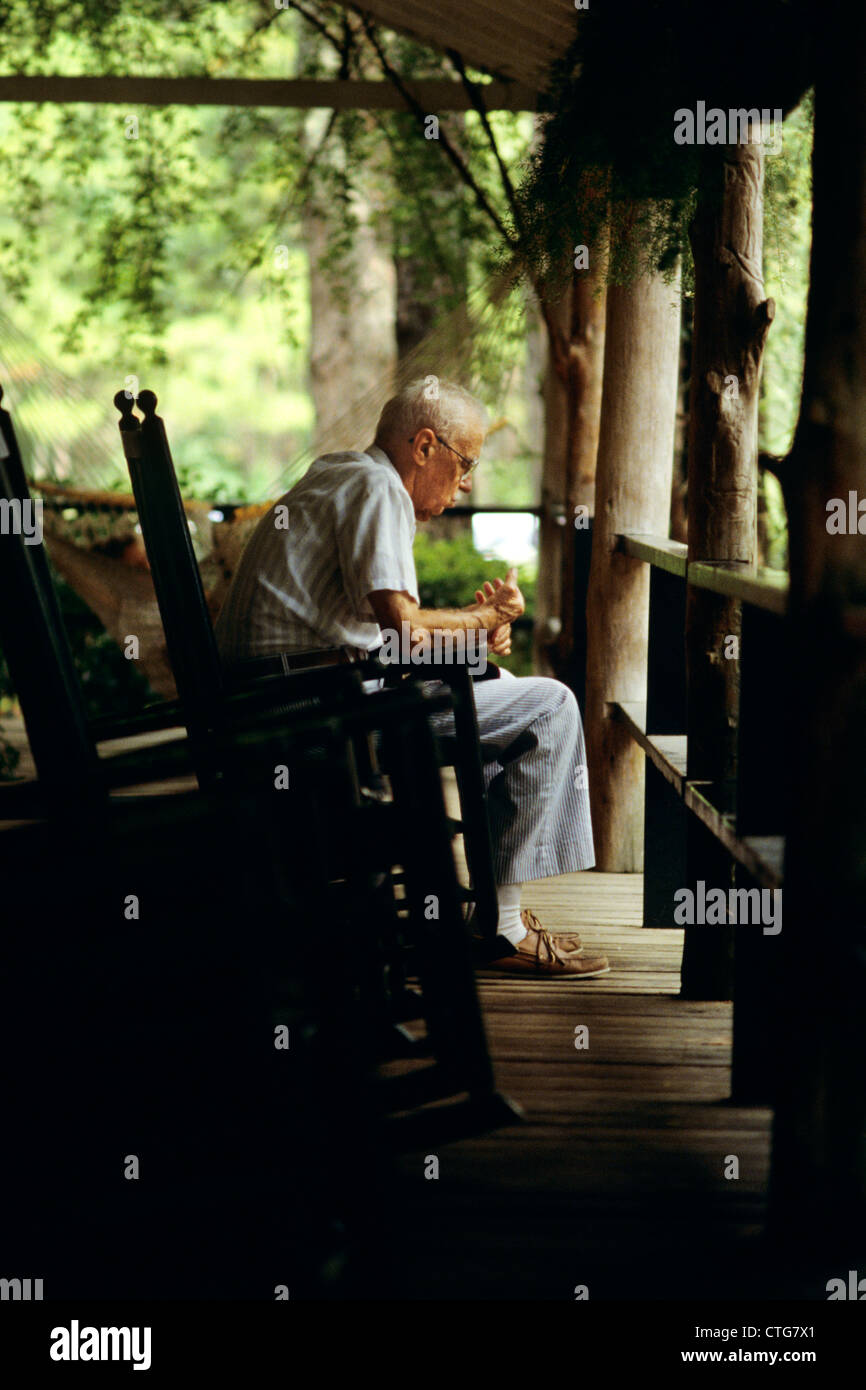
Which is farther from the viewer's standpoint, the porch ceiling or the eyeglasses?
the porch ceiling

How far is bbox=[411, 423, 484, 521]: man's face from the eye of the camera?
2457 millimetres

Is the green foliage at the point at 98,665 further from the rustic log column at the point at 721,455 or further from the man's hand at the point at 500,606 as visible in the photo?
the rustic log column at the point at 721,455

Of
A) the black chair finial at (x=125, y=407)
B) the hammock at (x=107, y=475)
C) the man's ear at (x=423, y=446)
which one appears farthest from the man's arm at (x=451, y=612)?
the hammock at (x=107, y=475)

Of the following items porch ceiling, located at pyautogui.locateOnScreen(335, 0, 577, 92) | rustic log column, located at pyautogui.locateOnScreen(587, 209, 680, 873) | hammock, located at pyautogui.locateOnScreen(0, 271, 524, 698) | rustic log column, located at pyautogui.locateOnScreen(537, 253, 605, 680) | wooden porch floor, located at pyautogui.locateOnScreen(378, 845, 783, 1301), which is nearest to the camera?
wooden porch floor, located at pyautogui.locateOnScreen(378, 845, 783, 1301)

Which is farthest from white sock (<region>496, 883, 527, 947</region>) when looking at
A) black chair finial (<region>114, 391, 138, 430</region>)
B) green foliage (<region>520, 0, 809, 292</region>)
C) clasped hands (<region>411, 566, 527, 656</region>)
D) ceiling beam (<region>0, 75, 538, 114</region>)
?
ceiling beam (<region>0, 75, 538, 114</region>)

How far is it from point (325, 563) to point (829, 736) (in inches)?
42.7

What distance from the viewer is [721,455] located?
7.76ft

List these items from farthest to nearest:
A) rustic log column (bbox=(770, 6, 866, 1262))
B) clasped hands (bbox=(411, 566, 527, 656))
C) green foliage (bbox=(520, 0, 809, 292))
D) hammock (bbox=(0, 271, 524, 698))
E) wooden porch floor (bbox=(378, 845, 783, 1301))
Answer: hammock (bbox=(0, 271, 524, 698)) → clasped hands (bbox=(411, 566, 527, 656)) → green foliage (bbox=(520, 0, 809, 292)) → wooden porch floor (bbox=(378, 845, 783, 1301)) → rustic log column (bbox=(770, 6, 866, 1262))

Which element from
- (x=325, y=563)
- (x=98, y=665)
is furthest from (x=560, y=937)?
(x=98, y=665)

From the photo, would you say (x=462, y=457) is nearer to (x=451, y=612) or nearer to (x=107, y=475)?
(x=451, y=612)

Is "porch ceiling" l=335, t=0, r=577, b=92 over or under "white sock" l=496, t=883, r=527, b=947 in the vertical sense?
over

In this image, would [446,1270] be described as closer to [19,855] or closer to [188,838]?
[188,838]

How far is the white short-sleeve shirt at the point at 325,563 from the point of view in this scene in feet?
7.45

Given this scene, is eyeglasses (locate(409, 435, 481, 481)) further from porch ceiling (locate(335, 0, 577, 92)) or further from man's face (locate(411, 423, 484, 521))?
porch ceiling (locate(335, 0, 577, 92))
